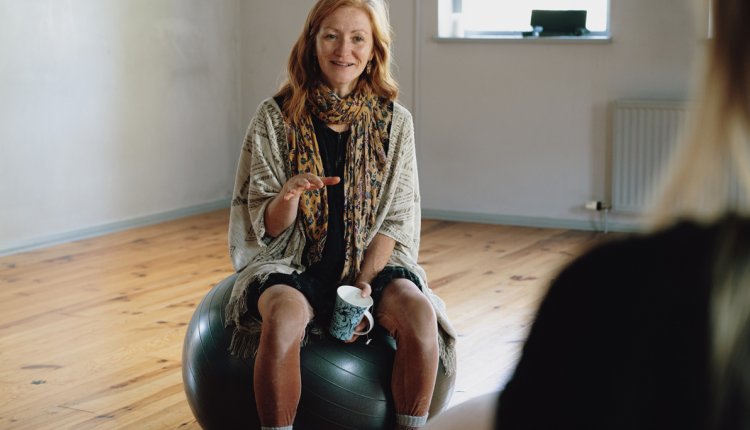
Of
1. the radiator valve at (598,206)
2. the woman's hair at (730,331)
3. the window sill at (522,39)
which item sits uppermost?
the window sill at (522,39)

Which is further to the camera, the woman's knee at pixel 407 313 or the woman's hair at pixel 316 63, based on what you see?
the woman's hair at pixel 316 63

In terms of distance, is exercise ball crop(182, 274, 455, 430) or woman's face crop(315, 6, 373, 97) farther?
woman's face crop(315, 6, 373, 97)

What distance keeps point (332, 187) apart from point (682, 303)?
83.0 inches

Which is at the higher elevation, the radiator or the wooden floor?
the radiator

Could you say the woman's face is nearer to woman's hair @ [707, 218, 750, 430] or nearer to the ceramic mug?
the ceramic mug

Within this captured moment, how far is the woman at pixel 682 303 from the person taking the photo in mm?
564

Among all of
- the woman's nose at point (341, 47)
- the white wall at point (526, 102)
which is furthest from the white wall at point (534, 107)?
the woman's nose at point (341, 47)

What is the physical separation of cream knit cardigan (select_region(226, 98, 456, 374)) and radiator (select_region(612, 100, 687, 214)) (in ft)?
8.69

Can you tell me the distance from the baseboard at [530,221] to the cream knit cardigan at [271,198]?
9.19 feet

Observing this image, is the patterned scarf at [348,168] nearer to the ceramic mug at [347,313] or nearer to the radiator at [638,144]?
the ceramic mug at [347,313]

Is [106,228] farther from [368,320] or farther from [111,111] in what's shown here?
[368,320]

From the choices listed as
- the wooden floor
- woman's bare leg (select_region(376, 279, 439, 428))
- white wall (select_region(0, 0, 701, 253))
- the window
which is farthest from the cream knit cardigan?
the window

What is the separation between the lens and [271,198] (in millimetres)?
2615

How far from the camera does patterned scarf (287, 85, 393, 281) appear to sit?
8.57 ft
